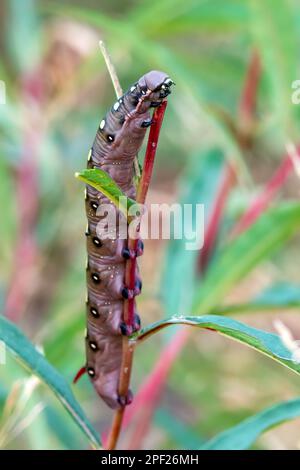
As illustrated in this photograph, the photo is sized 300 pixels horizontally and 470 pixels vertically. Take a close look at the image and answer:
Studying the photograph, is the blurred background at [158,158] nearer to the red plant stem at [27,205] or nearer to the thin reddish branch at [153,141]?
the red plant stem at [27,205]

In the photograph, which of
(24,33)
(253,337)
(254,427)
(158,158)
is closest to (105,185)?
(253,337)

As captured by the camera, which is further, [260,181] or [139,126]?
[260,181]

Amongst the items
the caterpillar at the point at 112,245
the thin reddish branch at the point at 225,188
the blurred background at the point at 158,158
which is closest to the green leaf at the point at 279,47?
the blurred background at the point at 158,158

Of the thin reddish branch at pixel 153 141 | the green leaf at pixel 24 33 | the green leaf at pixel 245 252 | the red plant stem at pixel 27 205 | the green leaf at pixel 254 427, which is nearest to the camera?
the thin reddish branch at pixel 153 141
